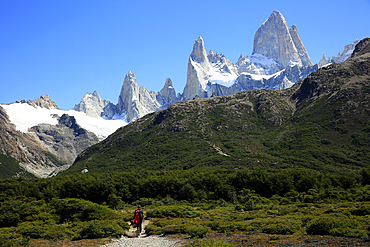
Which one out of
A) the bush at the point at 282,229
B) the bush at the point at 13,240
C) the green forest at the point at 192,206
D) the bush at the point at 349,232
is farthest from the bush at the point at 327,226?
the bush at the point at 13,240

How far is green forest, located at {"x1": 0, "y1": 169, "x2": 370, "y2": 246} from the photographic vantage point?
33.6 metres

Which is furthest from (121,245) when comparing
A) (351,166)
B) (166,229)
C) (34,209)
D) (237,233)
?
(351,166)

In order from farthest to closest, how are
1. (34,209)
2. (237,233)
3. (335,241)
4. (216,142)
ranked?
(216,142), (34,209), (237,233), (335,241)

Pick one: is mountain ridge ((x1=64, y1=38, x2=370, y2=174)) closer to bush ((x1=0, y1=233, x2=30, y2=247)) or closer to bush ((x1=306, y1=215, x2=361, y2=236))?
bush ((x1=306, y1=215, x2=361, y2=236))

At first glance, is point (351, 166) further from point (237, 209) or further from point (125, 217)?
point (125, 217)

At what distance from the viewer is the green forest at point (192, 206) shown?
33562 mm

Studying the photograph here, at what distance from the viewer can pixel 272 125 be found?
199000 mm

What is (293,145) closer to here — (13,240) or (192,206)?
(192,206)

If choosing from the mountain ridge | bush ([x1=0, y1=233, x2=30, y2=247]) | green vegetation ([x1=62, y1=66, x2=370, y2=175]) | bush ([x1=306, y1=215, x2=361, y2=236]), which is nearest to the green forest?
bush ([x1=306, y1=215, x2=361, y2=236])

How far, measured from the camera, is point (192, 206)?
65375 millimetres

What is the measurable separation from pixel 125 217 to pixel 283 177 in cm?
4887

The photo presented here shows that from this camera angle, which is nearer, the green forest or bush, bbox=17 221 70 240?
the green forest

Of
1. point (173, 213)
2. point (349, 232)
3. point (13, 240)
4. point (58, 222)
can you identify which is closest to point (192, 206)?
point (173, 213)

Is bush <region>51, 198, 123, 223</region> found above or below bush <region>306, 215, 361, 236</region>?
above
